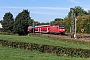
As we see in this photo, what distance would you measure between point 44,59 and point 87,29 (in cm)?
6025

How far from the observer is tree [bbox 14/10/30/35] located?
6103 centimetres

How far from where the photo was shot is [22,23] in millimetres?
61344

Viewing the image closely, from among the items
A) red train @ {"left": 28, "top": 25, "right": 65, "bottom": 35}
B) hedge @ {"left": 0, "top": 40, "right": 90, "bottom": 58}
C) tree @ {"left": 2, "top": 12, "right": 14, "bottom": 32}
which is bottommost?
hedge @ {"left": 0, "top": 40, "right": 90, "bottom": 58}

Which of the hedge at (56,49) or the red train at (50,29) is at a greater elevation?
the red train at (50,29)

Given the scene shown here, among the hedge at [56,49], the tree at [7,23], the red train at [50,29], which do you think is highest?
the tree at [7,23]

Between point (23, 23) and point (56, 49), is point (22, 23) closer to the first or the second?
point (23, 23)

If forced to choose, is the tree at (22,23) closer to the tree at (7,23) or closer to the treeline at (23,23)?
the treeline at (23,23)

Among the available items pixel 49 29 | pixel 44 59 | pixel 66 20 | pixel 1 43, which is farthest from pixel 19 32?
pixel 44 59

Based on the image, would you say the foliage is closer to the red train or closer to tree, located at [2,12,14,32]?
the red train

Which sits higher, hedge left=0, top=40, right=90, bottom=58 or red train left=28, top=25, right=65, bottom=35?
red train left=28, top=25, right=65, bottom=35

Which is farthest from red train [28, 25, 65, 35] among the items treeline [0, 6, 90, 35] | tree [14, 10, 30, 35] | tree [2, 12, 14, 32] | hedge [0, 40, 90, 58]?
hedge [0, 40, 90, 58]

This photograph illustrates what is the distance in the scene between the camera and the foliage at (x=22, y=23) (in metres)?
61.0

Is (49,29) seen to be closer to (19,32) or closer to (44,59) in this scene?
(19,32)

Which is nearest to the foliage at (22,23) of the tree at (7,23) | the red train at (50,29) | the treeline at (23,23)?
the treeline at (23,23)
